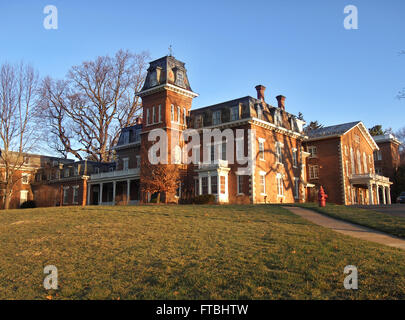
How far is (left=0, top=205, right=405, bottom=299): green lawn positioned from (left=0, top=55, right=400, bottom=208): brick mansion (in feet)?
49.6

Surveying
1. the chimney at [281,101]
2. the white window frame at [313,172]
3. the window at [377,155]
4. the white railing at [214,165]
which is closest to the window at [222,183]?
the white railing at [214,165]

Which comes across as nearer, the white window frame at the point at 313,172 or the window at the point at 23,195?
the white window frame at the point at 313,172

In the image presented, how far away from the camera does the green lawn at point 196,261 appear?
25.4 ft

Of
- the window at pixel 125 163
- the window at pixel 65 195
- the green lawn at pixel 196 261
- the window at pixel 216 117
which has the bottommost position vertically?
the green lawn at pixel 196 261

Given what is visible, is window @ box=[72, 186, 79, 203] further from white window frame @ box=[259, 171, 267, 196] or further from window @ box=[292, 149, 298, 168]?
window @ box=[292, 149, 298, 168]

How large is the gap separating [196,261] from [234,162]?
71.0 feet

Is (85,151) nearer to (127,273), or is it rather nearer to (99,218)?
(99,218)

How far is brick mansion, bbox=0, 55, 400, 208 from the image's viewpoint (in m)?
30.8

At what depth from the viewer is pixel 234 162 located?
31062 millimetres

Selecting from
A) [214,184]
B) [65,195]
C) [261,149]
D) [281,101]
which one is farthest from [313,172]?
[65,195]

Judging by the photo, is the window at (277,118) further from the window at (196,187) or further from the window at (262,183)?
the window at (196,187)

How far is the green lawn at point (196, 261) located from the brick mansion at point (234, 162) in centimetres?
1511

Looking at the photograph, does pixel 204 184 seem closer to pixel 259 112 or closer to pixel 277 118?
pixel 259 112
